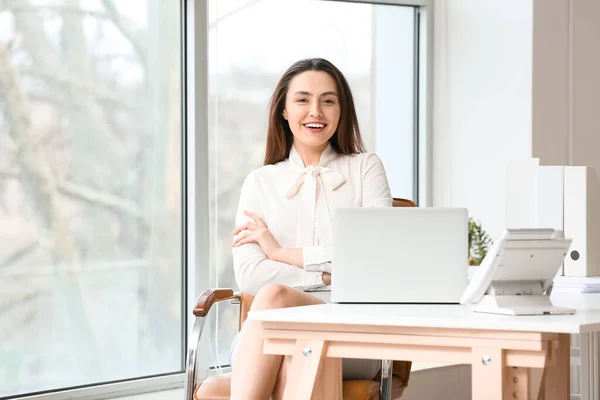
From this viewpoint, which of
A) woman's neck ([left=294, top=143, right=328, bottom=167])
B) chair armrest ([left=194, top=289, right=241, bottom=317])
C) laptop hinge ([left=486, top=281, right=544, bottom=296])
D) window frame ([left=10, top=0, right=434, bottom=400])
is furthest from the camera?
window frame ([left=10, top=0, right=434, bottom=400])

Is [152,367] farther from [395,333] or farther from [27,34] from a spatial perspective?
[395,333]

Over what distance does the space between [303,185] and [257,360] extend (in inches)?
35.4

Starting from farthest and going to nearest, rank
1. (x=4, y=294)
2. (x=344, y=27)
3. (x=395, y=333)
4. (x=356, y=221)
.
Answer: (x=344, y=27) → (x=4, y=294) → (x=356, y=221) → (x=395, y=333)

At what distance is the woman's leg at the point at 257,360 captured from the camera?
7.68 feet

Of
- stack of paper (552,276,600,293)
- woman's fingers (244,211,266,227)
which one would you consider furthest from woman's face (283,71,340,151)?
stack of paper (552,276,600,293)

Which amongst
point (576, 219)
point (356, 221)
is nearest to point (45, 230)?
point (356, 221)

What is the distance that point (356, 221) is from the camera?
6.99ft

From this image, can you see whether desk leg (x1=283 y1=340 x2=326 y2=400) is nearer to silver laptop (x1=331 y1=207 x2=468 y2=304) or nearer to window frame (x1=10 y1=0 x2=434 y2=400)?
silver laptop (x1=331 y1=207 x2=468 y2=304)

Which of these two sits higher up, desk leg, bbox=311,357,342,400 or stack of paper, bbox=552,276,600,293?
stack of paper, bbox=552,276,600,293

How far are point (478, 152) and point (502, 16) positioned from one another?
27.7 inches

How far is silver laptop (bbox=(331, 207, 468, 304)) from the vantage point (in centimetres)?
213

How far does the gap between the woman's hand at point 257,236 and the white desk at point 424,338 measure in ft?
2.66

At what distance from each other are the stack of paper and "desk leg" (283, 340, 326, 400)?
3.67ft

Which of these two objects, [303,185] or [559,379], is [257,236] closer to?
[303,185]
